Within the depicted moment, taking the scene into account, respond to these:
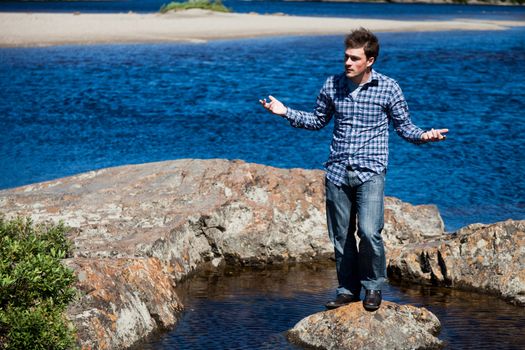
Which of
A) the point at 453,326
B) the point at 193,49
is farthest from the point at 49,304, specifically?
the point at 193,49

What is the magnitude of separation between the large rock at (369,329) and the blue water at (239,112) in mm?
4699

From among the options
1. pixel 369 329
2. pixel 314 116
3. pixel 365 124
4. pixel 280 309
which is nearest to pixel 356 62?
pixel 365 124

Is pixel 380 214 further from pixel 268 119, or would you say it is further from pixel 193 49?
pixel 193 49

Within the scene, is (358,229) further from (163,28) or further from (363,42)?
(163,28)

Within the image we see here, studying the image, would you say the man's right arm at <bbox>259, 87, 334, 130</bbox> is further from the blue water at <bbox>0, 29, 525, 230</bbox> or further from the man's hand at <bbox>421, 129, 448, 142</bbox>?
the blue water at <bbox>0, 29, 525, 230</bbox>

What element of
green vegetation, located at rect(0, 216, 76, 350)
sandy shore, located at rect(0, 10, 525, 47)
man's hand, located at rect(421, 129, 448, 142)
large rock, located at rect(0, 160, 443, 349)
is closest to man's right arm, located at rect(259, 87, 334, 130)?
man's hand, located at rect(421, 129, 448, 142)

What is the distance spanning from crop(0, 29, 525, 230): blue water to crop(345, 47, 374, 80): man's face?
5.23 metres

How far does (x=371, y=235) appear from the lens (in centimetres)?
606

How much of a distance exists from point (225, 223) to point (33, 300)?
3098 millimetres

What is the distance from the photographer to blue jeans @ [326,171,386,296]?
19.7 ft

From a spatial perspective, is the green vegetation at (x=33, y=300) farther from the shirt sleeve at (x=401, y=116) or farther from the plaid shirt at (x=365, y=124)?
the shirt sleeve at (x=401, y=116)

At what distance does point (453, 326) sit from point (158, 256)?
258cm

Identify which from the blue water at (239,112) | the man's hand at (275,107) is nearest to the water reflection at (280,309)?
the man's hand at (275,107)

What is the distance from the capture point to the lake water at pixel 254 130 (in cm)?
704
